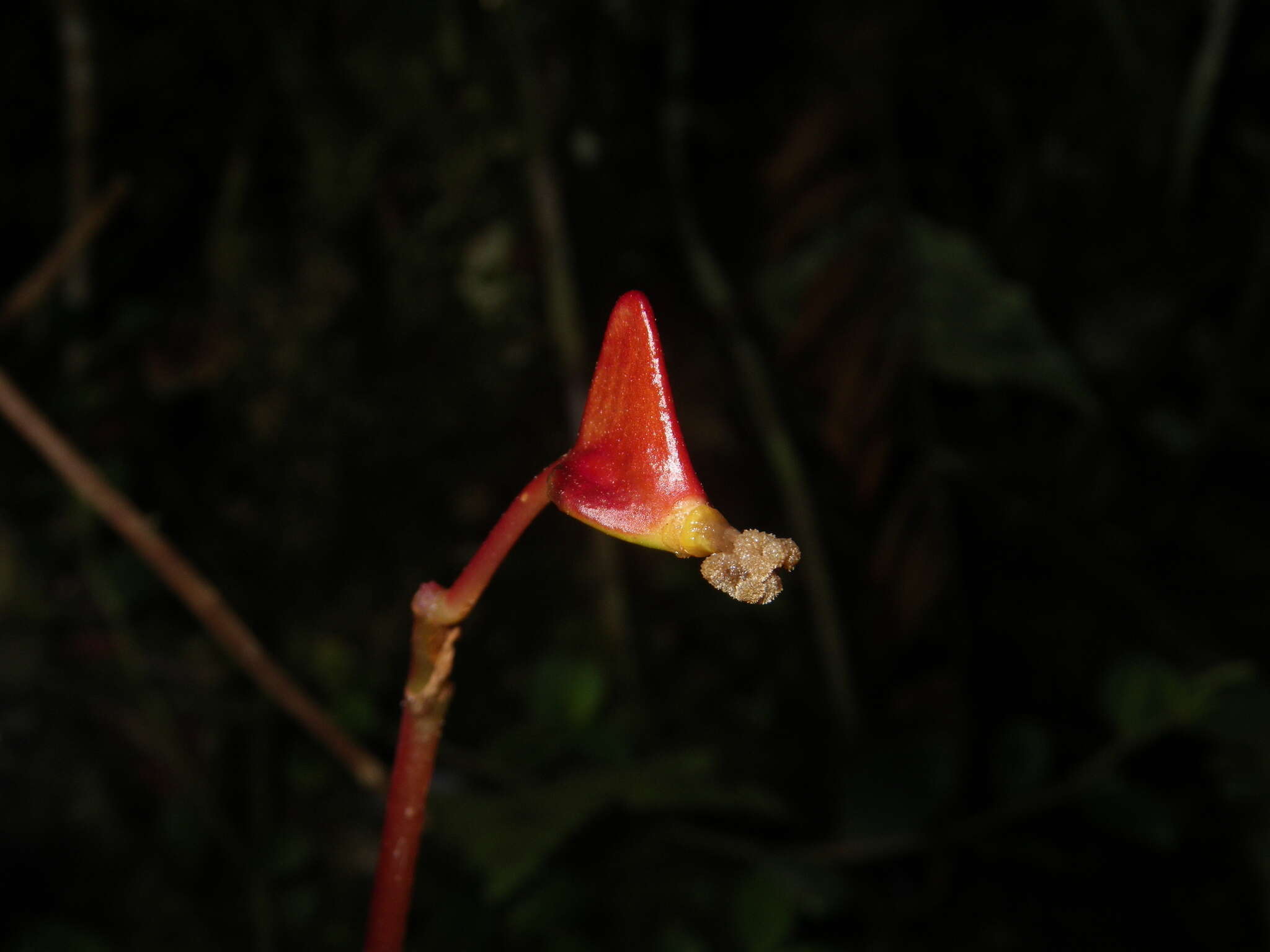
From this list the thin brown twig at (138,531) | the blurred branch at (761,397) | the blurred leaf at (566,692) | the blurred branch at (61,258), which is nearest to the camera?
the thin brown twig at (138,531)

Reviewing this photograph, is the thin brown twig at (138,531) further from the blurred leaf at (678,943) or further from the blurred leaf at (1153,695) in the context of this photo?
the blurred leaf at (1153,695)

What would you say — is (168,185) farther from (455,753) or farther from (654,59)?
(455,753)

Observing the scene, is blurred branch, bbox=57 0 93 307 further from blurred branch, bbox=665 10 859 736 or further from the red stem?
the red stem

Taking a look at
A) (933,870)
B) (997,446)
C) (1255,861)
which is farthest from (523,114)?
(1255,861)

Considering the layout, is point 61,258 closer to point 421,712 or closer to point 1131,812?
point 421,712

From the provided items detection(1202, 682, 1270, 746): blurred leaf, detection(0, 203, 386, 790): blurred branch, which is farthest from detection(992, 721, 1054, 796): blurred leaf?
detection(0, 203, 386, 790): blurred branch

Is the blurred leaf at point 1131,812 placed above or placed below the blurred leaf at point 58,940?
above

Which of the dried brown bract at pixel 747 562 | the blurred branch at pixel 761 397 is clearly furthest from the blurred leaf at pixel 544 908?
the dried brown bract at pixel 747 562

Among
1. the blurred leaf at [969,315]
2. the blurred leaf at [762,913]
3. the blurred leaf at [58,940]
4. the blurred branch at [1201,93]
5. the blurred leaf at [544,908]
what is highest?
the blurred branch at [1201,93]
